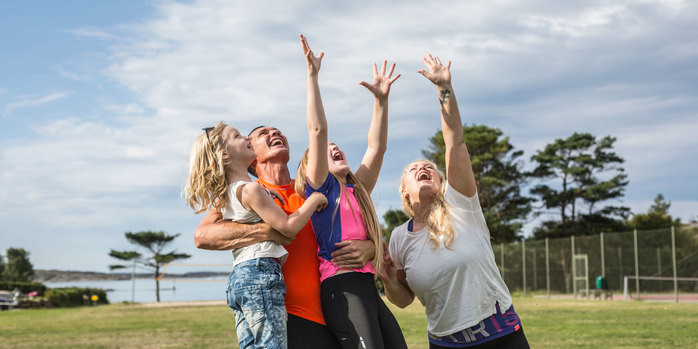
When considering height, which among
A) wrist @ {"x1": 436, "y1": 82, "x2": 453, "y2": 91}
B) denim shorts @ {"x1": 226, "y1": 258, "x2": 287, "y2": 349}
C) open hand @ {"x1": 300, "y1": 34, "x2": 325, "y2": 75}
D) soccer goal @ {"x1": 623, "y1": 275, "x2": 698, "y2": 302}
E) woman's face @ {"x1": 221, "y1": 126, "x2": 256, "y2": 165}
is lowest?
soccer goal @ {"x1": 623, "y1": 275, "x2": 698, "y2": 302}

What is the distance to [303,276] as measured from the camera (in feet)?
11.7

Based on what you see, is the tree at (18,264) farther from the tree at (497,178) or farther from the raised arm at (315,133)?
the raised arm at (315,133)

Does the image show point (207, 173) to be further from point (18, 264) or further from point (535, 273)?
point (18, 264)

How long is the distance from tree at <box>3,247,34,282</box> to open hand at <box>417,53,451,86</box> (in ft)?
220

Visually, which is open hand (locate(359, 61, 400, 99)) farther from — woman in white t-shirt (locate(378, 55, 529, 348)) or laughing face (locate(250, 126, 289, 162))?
laughing face (locate(250, 126, 289, 162))

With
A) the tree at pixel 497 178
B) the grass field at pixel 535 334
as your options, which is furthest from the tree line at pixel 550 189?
the grass field at pixel 535 334

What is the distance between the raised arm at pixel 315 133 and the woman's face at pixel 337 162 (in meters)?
0.17

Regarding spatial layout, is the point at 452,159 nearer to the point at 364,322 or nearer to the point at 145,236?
the point at 364,322

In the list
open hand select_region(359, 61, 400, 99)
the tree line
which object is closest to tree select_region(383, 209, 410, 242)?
the tree line

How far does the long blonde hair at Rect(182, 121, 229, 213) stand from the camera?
11.9 ft

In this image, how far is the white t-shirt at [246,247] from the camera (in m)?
3.45

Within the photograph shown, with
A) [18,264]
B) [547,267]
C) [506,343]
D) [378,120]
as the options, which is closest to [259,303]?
[506,343]

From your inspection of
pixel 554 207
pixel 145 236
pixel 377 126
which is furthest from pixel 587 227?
pixel 377 126

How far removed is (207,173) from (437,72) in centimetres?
143
